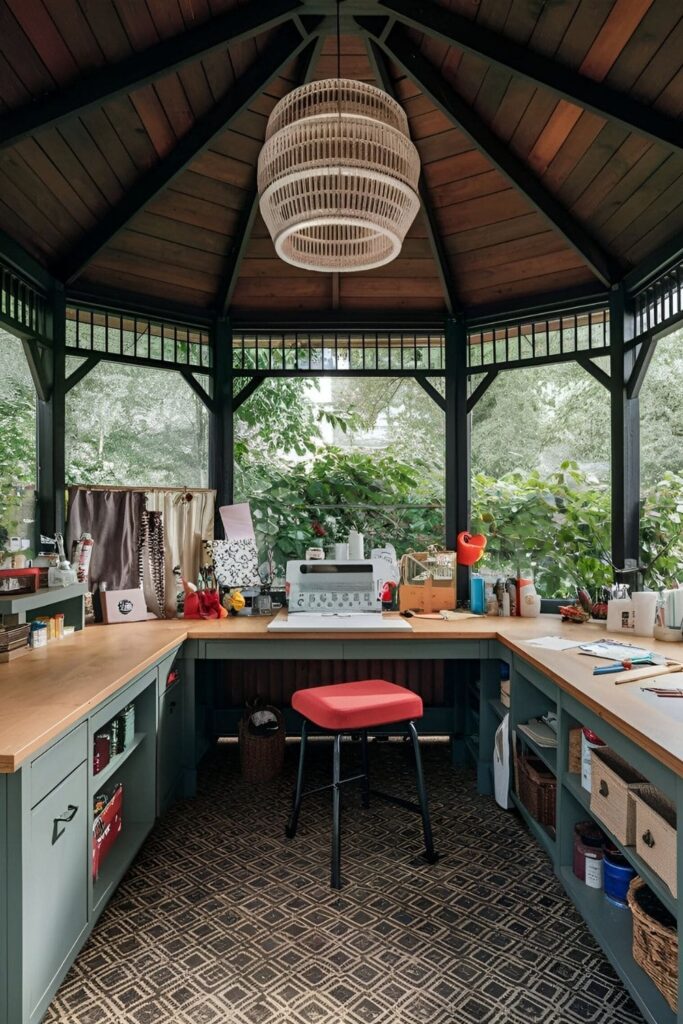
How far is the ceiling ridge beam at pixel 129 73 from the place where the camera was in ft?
8.18

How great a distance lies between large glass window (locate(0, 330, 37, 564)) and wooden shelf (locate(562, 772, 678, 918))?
9.00 ft

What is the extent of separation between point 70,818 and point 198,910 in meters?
0.78

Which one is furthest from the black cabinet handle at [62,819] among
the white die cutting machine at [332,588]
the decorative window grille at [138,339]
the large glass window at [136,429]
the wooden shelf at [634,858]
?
the decorative window grille at [138,339]

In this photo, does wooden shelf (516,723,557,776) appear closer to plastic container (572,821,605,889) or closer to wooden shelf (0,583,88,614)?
plastic container (572,821,605,889)

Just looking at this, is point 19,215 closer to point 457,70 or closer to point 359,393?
point 457,70

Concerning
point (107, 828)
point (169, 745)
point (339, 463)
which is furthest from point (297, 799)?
point (339, 463)

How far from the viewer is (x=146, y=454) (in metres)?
4.52

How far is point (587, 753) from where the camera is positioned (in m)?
2.42

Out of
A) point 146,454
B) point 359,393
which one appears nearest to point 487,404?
point 359,393

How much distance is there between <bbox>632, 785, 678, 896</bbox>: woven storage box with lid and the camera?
1733mm

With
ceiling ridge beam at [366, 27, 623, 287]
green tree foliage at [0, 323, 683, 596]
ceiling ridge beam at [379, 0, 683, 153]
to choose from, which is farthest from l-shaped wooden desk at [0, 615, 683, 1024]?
ceiling ridge beam at [379, 0, 683, 153]

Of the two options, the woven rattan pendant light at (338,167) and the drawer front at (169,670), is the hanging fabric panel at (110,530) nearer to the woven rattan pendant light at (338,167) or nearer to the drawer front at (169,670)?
the drawer front at (169,670)

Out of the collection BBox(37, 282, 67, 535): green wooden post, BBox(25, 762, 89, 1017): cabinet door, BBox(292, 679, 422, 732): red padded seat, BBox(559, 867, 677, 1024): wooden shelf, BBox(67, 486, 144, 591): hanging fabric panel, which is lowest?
BBox(559, 867, 677, 1024): wooden shelf

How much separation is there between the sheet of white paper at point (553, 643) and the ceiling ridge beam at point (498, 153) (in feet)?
6.55
